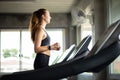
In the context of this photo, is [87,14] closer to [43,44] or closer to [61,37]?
[61,37]

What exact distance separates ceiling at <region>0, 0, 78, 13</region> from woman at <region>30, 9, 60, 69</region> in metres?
4.48

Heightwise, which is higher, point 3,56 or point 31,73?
point 31,73

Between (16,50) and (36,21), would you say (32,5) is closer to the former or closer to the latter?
(16,50)

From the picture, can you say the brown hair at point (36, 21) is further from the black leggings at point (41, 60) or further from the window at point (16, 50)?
the window at point (16, 50)

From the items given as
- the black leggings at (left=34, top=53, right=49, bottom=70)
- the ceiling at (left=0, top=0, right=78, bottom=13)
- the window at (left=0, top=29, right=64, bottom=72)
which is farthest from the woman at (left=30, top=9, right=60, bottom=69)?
the window at (left=0, top=29, right=64, bottom=72)

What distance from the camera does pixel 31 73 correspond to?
0.79m

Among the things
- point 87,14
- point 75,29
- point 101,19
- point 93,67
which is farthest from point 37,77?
point 75,29

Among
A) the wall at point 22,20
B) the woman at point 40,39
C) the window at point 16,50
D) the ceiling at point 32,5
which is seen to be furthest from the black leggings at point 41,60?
the wall at point 22,20

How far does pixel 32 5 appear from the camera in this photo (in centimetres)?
678

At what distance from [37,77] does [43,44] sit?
3.37 ft

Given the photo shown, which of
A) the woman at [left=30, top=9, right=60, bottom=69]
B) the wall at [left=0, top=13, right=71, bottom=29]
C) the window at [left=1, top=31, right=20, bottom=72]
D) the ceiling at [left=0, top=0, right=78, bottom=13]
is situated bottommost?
the window at [left=1, top=31, right=20, bottom=72]

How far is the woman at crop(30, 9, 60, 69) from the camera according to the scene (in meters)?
1.69

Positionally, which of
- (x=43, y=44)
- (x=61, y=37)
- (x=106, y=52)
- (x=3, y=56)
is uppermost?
(x=106, y=52)

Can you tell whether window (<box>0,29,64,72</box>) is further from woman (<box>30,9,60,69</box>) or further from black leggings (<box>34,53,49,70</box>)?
black leggings (<box>34,53,49,70</box>)
